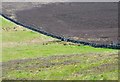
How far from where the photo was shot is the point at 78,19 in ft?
282

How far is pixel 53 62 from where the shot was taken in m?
38.8

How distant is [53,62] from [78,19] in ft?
158

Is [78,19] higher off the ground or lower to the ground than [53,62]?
lower

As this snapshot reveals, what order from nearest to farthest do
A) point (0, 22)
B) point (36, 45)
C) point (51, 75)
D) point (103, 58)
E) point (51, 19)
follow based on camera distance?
point (51, 75), point (103, 58), point (36, 45), point (0, 22), point (51, 19)

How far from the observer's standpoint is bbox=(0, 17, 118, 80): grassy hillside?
1268 inches

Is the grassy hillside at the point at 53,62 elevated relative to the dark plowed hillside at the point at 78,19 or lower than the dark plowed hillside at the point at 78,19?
elevated

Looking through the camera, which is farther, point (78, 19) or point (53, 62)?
point (78, 19)

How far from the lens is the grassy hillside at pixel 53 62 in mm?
32219

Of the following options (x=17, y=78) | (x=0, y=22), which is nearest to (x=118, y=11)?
(x=0, y=22)

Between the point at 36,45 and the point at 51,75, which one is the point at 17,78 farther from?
the point at 36,45

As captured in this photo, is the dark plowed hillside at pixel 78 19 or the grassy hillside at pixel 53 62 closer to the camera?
the grassy hillside at pixel 53 62

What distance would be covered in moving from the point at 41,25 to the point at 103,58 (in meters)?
43.8

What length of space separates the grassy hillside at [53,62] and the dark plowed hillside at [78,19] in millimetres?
11930

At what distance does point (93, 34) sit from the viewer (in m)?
69.7
